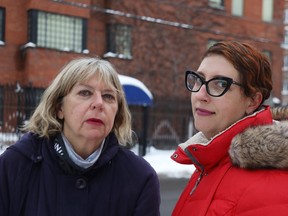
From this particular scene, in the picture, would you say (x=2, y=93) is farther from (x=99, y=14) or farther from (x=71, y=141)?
(x=71, y=141)

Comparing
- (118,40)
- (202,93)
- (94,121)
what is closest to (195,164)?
(202,93)

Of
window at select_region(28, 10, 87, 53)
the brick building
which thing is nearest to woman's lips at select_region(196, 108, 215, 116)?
the brick building

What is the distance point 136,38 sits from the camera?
22109 mm

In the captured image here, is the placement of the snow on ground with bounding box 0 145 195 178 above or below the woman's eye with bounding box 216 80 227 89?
below

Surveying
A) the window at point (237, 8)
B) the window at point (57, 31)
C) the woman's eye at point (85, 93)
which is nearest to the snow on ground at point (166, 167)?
the window at point (57, 31)

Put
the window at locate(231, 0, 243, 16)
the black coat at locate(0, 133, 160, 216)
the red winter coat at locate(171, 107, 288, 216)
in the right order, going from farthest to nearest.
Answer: the window at locate(231, 0, 243, 16) → the black coat at locate(0, 133, 160, 216) → the red winter coat at locate(171, 107, 288, 216)

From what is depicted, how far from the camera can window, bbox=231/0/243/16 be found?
85.2 ft

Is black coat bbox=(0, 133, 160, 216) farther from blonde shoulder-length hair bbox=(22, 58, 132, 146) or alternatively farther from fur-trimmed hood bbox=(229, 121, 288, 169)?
fur-trimmed hood bbox=(229, 121, 288, 169)

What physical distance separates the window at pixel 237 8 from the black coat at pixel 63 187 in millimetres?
24705

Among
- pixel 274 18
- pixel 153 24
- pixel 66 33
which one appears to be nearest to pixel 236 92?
pixel 66 33

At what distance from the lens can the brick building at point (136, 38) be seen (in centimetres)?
1936

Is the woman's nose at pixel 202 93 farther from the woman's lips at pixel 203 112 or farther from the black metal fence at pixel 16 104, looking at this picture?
the black metal fence at pixel 16 104

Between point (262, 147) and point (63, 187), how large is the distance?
1.18 m

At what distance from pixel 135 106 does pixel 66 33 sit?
17.5 feet
